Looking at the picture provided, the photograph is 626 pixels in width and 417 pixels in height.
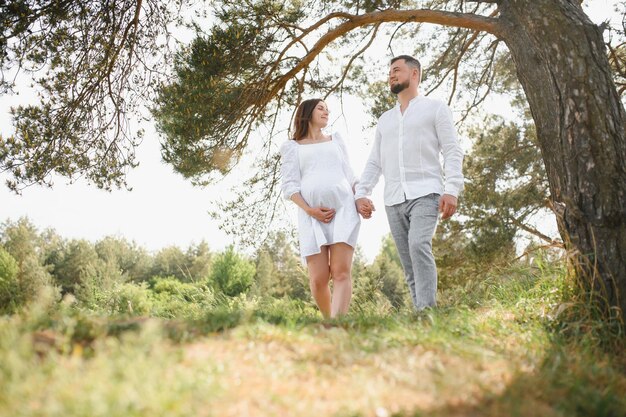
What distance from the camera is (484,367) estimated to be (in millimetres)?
2227

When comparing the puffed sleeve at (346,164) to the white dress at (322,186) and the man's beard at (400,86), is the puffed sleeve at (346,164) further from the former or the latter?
the man's beard at (400,86)

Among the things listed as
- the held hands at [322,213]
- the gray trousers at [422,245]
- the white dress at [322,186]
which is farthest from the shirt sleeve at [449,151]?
the held hands at [322,213]

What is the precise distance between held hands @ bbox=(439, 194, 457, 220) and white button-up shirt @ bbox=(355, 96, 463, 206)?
4cm

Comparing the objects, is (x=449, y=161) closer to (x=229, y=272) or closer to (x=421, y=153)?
(x=421, y=153)

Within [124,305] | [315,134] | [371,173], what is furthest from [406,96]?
[124,305]

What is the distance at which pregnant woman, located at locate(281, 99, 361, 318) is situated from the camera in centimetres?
405

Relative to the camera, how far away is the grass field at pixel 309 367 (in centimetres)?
165

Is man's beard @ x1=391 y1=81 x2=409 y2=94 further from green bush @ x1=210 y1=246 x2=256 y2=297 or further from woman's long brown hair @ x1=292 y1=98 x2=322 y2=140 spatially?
green bush @ x1=210 y1=246 x2=256 y2=297

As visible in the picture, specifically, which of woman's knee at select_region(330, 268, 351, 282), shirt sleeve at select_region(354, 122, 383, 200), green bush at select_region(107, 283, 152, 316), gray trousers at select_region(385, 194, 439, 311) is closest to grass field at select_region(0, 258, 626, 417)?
gray trousers at select_region(385, 194, 439, 311)

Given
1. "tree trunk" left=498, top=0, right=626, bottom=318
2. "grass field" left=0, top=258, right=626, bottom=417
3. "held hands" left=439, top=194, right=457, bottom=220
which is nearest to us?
"grass field" left=0, top=258, right=626, bottom=417

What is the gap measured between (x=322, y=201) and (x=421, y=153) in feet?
2.79

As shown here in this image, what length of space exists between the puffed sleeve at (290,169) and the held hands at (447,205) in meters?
1.17

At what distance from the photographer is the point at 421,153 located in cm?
387

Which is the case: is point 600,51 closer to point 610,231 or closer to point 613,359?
point 610,231
